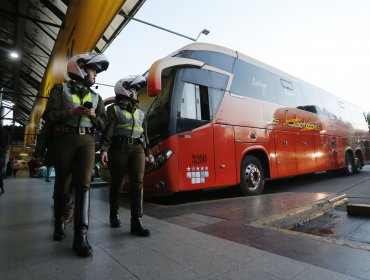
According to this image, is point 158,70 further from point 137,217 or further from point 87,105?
point 137,217

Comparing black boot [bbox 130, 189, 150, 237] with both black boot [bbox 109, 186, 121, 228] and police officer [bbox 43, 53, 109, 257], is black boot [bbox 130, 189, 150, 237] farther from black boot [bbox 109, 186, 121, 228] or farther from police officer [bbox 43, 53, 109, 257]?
police officer [bbox 43, 53, 109, 257]

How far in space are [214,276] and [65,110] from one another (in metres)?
1.81

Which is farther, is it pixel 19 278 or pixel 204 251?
pixel 204 251

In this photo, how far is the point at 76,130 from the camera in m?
2.34

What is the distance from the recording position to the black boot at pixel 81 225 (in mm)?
2046

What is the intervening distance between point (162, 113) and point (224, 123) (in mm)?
1424

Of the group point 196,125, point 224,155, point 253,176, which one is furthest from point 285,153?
point 196,125

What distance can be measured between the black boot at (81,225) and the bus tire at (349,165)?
36.3 feet

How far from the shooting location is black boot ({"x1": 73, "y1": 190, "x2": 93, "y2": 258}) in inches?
80.5

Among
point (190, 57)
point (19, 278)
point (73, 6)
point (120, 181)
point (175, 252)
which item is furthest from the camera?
point (73, 6)

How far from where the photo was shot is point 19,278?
1.64 meters

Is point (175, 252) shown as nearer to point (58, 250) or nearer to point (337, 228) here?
point (58, 250)

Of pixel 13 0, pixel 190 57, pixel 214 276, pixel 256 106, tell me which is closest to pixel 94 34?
pixel 190 57

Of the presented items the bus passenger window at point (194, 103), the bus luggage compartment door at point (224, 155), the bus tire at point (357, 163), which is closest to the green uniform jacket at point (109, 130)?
the bus passenger window at point (194, 103)
